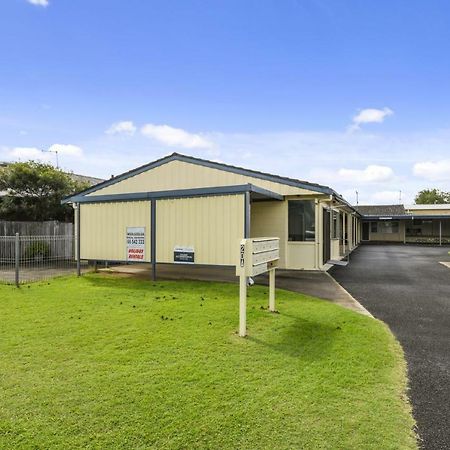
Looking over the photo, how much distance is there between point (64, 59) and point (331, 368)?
14126 millimetres

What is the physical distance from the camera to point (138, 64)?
45.9 ft

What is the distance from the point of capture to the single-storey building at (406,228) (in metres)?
35.9

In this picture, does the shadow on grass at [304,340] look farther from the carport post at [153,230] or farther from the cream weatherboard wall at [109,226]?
the cream weatherboard wall at [109,226]

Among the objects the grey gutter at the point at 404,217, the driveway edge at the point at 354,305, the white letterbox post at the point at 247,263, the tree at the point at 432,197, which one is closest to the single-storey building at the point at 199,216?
the driveway edge at the point at 354,305

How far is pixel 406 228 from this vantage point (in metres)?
37.9

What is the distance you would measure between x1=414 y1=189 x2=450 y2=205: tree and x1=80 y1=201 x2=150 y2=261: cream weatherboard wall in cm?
7352

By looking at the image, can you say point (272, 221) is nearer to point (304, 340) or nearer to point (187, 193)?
point (187, 193)

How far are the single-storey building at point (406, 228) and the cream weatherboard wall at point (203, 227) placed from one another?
2883 centimetres

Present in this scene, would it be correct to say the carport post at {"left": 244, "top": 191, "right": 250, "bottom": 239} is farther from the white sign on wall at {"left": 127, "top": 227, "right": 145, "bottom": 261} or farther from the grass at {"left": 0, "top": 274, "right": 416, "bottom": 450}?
the white sign on wall at {"left": 127, "top": 227, "right": 145, "bottom": 261}

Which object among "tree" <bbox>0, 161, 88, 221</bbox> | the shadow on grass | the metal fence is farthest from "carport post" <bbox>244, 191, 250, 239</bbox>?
"tree" <bbox>0, 161, 88, 221</bbox>

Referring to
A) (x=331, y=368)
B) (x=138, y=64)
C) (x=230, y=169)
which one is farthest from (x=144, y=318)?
(x=138, y=64)

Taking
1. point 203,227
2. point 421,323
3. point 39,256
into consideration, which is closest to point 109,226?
point 203,227

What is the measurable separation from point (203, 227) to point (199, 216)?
13.3 inches

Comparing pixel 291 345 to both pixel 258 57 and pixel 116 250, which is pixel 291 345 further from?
pixel 258 57
